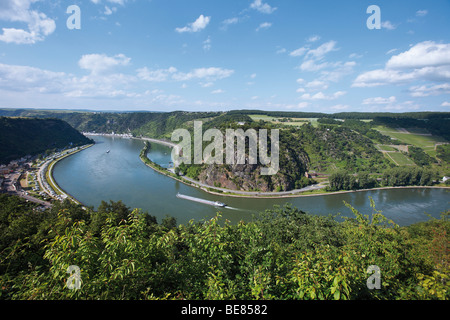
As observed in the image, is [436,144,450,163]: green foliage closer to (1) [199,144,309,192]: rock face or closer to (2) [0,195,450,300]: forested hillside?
(1) [199,144,309,192]: rock face

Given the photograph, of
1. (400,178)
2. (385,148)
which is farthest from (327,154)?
(385,148)

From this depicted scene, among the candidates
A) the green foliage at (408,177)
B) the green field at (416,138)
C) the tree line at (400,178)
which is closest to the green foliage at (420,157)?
the green field at (416,138)

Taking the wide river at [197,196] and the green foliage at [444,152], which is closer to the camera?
the wide river at [197,196]

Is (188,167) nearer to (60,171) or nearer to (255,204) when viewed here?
(255,204)

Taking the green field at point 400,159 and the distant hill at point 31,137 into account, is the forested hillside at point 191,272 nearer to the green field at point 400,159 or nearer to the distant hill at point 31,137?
the distant hill at point 31,137

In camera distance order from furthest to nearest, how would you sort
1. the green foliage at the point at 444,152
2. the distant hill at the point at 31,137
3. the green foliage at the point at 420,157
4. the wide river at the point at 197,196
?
1. the green foliage at the point at 444,152
2. the green foliage at the point at 420,157
3. the distant hill at the point at 31,137
4. the wide river at the point at 197,196
